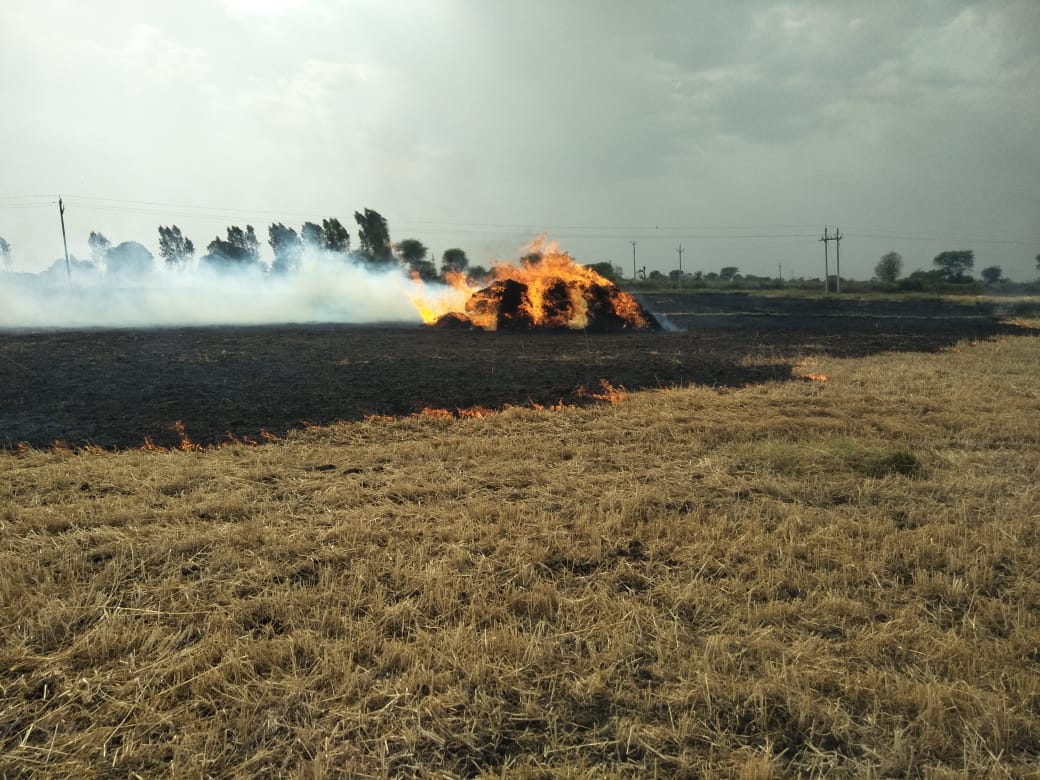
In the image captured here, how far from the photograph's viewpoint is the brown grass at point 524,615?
287 cm

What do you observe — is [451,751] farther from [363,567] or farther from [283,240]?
[283,240]

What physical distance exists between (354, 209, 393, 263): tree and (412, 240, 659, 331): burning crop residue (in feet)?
146

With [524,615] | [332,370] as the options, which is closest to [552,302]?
[332,370]

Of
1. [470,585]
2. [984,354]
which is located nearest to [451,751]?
[470,585]

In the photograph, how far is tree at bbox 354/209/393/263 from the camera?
230 ft

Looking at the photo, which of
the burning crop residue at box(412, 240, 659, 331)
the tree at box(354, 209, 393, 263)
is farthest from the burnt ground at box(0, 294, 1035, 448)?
the tree at box(354, 209, 393, 263)

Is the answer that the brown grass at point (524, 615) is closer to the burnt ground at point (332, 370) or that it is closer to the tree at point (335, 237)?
the burnt ground at point (332, 370)

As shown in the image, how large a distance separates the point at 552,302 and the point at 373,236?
49.1 metres

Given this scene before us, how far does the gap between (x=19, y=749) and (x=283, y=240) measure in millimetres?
83541

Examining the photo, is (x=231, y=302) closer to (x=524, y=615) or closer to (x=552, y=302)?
(x=552, y=302)

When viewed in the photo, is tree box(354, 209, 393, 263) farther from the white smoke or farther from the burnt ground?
the burnt ground

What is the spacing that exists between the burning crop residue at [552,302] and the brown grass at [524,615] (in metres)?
21.5

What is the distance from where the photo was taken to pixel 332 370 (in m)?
15.5

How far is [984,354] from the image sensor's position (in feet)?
59.7
